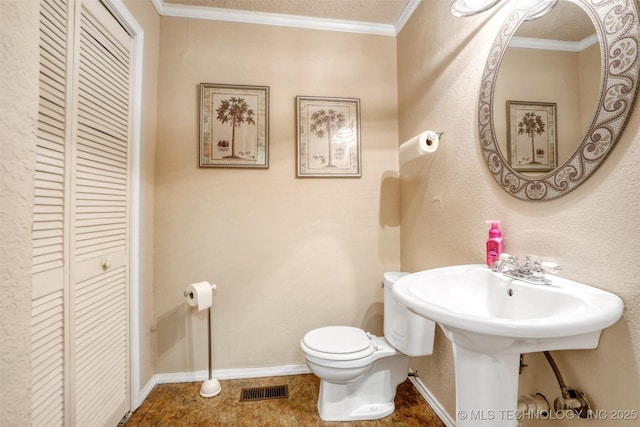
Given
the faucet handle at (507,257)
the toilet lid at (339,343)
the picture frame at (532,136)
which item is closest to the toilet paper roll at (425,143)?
the picture frame at (532,136)

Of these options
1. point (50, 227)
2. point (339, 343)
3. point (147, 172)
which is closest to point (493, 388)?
point (339, 343)

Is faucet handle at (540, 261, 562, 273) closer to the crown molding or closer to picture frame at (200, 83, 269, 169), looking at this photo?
picture frame at (200, 83, 269, 169)

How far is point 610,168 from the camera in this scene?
777mm

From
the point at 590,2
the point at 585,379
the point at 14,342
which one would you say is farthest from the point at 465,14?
the point at 14,342

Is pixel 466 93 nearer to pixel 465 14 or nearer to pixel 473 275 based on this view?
pixel 465 14

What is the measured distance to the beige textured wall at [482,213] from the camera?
75 centimetres

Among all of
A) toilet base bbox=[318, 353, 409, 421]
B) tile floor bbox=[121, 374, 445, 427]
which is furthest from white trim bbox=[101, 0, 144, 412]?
toilet base bbox=[318, 353, 409, 421]

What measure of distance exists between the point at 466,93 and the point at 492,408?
1275 mm

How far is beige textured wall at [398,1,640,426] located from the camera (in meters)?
0.75

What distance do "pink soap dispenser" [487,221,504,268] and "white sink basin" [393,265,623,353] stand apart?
0.21 ft

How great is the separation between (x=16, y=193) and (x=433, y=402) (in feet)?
6.46

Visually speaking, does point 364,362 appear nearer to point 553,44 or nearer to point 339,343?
point 339,343

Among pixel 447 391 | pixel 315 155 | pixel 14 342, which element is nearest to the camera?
pixel 14 342

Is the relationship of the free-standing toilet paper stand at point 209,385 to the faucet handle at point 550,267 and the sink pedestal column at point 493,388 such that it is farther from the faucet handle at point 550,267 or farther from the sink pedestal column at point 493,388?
the faucet handle at point 550,267
